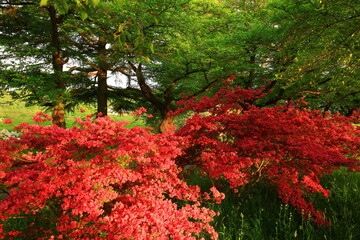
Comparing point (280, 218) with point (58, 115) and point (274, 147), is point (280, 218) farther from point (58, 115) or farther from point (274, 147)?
point (58, 115)

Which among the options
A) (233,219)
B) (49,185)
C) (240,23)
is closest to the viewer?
(49,185)

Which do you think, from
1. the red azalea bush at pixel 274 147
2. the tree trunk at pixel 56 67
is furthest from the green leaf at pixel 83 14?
the tree trunk at pixel 56 67

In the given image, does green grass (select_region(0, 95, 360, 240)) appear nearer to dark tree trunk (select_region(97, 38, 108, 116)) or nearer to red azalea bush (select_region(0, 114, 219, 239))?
red azalea bush (select_region(0, 114, 219, 239))

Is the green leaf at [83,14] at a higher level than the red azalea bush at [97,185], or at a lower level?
higher

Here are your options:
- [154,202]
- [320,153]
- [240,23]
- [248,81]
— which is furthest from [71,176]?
[240,23]

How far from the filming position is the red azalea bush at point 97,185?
2.62m

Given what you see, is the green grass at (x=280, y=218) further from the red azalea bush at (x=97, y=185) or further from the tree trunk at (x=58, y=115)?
the tree trunk at (x=58, y=115)

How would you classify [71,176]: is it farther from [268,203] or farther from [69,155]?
[268,203]

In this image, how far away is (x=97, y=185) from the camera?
2824mm

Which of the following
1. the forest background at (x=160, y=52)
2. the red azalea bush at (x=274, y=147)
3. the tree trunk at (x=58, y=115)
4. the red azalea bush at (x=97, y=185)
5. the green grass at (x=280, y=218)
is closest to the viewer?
the red azalea bush at (x=97, y=185)

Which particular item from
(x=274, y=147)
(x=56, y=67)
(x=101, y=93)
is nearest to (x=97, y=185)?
(x=274, y=147)

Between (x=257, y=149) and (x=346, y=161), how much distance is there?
1.53m

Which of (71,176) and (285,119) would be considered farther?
(285,119)

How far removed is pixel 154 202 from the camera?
295 cm
